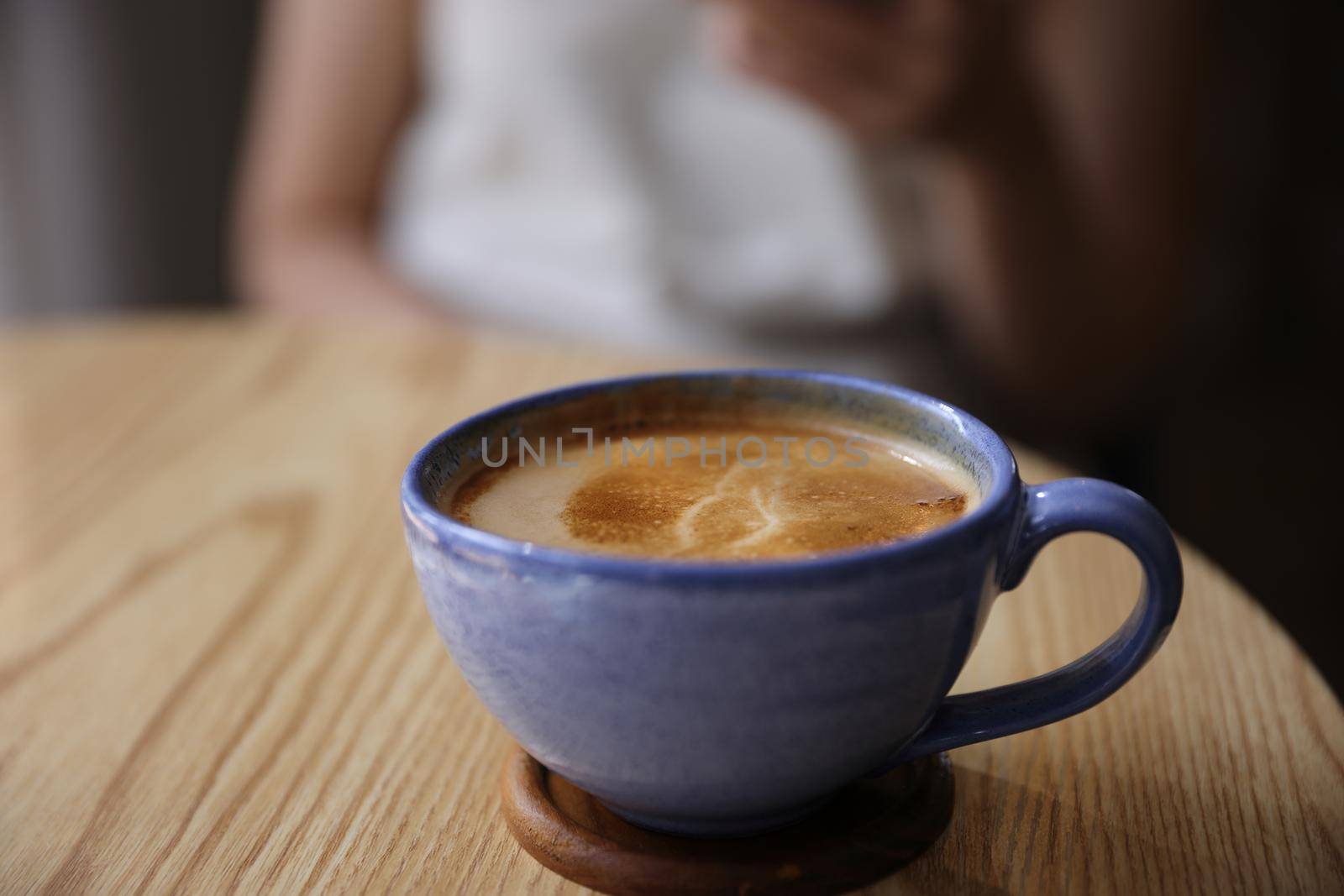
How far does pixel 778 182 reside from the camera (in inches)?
51.2

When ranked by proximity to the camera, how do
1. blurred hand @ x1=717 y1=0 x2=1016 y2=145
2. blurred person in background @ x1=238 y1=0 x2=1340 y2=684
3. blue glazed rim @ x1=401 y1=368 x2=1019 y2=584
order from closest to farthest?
1. blue glazed rim @ x1=401 y1=368 x2=1019 y2=584
2. blurred hand @ x1=717 y1=0 x2=1016 y2=145
3. blurred person in background @ x1=238 y1=0 x2=1340 y2=684

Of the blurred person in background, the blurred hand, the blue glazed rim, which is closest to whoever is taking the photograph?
the blue glazed rim

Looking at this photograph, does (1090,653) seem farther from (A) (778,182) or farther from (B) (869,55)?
(A) (778,182)

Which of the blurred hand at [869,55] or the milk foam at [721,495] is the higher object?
the blurred hand at [869,55]

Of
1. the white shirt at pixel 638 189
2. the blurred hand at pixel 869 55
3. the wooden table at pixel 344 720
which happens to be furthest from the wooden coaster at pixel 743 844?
the white shirt at pixel 638 189

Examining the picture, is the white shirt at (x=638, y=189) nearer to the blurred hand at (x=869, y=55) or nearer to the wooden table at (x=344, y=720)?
the blurred hand at (x=869, y=55)

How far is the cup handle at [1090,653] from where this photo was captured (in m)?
0.35

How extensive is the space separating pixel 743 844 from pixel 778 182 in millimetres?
1026

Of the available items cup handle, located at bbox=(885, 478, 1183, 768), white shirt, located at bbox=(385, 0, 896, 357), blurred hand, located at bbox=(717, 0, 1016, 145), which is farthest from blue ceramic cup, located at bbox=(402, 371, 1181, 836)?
white shirt, located at bbox=(385, 0, 896, 357)

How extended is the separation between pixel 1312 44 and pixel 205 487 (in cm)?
203

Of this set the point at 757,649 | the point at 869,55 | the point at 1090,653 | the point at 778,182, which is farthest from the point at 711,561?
the point at 778,182

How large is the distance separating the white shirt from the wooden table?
579 mm

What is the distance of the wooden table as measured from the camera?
0.37 metres

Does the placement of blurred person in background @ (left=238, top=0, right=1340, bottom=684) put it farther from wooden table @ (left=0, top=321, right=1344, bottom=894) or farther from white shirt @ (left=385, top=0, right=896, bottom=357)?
wooden table @ (left=0, top=321, right=1344, bottom=894)
